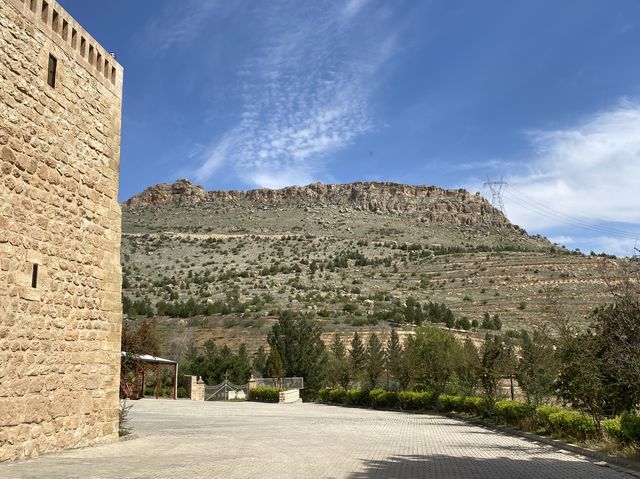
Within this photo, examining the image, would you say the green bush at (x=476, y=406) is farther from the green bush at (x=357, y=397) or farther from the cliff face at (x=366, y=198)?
the cliff face at (x=366, y=198)

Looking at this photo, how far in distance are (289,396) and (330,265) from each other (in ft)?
103

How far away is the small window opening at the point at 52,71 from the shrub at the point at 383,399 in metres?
22.6

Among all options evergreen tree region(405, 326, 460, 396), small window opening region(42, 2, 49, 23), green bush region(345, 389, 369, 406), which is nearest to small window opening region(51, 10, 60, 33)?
small window opening region(42, 2, 49, 23)

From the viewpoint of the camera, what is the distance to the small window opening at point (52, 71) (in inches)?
413

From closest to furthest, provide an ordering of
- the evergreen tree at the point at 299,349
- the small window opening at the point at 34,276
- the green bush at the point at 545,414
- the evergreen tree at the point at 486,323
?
the small window opening at the point at 34,276
the green bush at the point at 545,414
the evergreen tree at the point at 299,349
the evergreen tree at the point at 486,323

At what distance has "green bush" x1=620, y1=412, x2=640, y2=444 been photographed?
10.1 meters

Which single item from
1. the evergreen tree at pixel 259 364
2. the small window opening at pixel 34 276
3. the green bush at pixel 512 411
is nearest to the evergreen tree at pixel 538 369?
the green bush at pixel 512 411

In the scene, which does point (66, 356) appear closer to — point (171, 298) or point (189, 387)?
point (189, 387)

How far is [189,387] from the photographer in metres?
35.3

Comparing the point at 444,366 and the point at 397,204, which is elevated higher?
the point at 397,204

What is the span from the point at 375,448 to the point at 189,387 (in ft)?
82.1

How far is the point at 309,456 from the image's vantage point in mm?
10742

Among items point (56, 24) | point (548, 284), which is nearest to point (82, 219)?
point (56, 24)

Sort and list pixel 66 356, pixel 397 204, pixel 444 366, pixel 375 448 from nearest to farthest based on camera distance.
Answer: pixel 66 356
pixel 375 448
pixel 444 366
pixel 397 204
